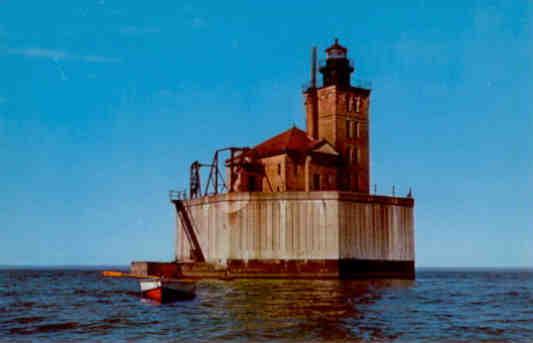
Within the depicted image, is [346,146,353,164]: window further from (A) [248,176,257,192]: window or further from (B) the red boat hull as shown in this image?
(B) the red boat hull

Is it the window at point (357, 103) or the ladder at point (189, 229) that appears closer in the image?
the ladder at point (189, 229)

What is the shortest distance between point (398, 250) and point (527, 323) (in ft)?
88.1

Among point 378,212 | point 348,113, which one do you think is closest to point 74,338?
point 378,212

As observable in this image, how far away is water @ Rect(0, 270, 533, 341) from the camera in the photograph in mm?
23281

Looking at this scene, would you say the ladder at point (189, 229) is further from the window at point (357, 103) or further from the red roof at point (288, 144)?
the window at point (357, 103)

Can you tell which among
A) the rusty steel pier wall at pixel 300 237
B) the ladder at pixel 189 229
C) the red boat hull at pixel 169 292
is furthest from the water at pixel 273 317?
the ladder at pixel 189 229

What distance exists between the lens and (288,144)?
56969 mm

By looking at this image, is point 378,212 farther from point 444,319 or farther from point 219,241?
point 444,319

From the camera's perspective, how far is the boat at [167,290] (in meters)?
34.7

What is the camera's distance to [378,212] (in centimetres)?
5288

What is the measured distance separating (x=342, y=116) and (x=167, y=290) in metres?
29.2

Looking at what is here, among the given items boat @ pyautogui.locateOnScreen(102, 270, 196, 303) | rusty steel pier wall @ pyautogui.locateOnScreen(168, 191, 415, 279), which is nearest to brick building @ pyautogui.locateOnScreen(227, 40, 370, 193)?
rusty steel pier wall @ pyautogui.locateOnScreen(168, 191, 415, 279)

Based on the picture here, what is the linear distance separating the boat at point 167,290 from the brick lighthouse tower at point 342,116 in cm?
2500

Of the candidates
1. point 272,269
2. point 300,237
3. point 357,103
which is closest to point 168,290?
point 272,269
